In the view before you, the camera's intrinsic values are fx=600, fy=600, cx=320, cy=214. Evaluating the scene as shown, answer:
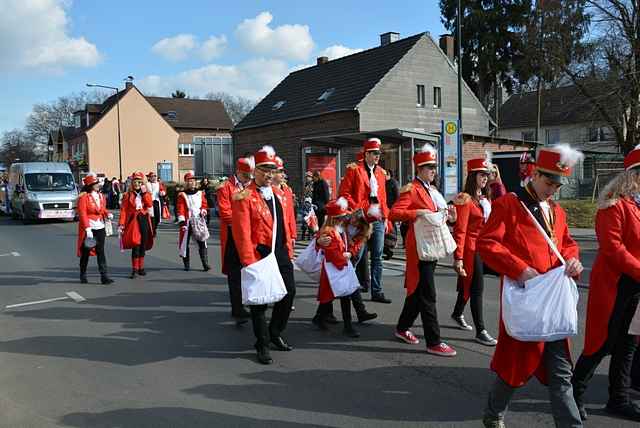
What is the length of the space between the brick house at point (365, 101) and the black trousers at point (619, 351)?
21030 millimetres

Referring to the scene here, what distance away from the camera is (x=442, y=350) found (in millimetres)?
5535

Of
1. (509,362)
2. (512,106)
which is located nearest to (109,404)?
(509,362)

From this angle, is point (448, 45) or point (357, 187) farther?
point (448, 45)

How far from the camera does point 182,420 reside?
13.9ft

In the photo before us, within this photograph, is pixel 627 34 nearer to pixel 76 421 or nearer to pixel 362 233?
pixel 362 233

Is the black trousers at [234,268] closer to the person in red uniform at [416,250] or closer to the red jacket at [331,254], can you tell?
the red jacket at [331,254]

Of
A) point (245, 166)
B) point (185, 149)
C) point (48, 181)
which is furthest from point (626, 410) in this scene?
point (185, 149)

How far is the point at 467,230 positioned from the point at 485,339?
3.56ft

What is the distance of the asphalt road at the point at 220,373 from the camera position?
4.28 m

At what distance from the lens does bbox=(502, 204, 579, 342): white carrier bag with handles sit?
132 inches

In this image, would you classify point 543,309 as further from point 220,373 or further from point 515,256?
point 220,373

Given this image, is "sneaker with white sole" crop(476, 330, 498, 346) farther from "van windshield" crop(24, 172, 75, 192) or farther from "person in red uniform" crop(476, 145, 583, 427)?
"van windshield" crop(24, 172, 75, 192)

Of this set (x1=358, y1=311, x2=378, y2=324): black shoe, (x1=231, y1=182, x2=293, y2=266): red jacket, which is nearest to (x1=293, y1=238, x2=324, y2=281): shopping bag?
(x1=358, y1=311, x2=378, y2=324): black shoe

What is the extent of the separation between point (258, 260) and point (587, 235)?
509 inches
